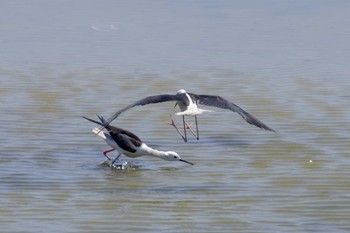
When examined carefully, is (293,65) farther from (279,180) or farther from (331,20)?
(279,180)

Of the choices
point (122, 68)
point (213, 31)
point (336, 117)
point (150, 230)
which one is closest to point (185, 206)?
point (150, 230)

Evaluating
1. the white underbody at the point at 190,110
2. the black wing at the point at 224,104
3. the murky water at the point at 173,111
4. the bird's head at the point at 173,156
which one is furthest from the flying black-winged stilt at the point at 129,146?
the black wing at the point at 224,104

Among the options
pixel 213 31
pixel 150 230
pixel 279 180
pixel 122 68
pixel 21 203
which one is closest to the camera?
pixel 150 230

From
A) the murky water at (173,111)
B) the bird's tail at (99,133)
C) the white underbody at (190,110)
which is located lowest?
the murky water at (173,111)

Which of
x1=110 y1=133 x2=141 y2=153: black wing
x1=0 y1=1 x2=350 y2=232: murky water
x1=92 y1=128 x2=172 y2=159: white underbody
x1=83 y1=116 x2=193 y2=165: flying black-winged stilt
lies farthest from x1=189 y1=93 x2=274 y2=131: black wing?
x1=110 y1=133 x2=141 y2=153: black wing

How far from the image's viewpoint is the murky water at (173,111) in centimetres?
1114

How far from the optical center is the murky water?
36.6 ft

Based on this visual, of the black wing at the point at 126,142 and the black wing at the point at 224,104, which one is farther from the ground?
the black wing at the point at 224,104

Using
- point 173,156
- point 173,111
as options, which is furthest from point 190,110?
point 173,111

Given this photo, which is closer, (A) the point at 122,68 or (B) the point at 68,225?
(B) the point at 68,225

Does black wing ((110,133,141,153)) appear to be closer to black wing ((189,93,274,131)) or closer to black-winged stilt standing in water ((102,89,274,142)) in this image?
black-winged stilt standing in water ((102,89,274,142))

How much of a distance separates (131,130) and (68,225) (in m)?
4.29

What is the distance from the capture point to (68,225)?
416 inches

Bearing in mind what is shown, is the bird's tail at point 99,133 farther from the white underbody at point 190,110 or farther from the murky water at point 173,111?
the white underbody at point 190,110
